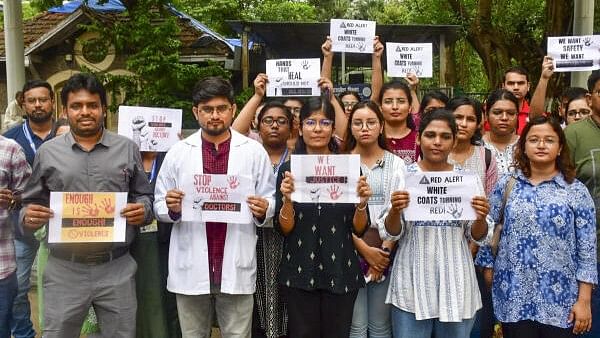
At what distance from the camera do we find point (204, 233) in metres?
3.68

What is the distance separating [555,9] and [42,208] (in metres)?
12.8

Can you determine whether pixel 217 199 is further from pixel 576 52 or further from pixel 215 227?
pixel 576 52

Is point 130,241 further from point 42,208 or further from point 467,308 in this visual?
point 467,308

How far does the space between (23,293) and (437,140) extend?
146 inches

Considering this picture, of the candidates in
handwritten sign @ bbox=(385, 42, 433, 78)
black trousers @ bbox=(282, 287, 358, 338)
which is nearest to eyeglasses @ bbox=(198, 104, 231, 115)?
black trousers @ bbox=(282, 287, 358, 338)

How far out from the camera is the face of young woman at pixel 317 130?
3693 mm

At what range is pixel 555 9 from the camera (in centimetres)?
1309

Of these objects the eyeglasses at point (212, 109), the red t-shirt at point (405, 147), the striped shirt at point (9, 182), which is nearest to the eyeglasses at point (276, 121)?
the eyeglasses at point (212, 109)

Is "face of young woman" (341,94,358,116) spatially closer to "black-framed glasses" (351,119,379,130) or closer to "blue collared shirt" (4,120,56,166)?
"black-framed glasses" (351,119,379,130)

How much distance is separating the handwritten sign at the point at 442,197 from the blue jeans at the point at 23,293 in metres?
3.40

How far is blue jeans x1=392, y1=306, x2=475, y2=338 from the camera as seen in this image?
3498 millimetres

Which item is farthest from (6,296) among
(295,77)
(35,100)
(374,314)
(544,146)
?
(544,146)

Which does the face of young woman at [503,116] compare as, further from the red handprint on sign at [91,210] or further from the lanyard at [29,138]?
the lanyard at [29,138]

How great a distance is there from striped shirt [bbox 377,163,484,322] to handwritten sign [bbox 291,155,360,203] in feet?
1.10
